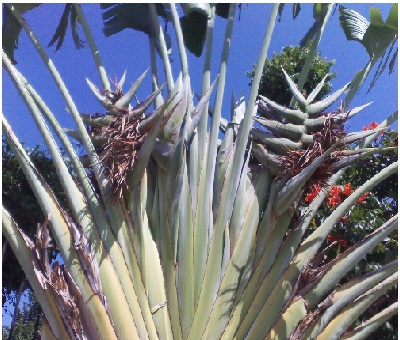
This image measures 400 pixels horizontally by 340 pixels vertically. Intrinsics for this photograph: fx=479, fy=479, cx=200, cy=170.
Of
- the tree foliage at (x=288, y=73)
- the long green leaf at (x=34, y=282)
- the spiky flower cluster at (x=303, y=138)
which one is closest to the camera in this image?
the long green leaf at (x=34, y=282)

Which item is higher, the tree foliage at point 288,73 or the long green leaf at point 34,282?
the tree foliage at point 288,73

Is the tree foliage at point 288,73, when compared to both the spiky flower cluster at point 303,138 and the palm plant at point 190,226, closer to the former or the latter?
the spiky flower cluster at point 303,138

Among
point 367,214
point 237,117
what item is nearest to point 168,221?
point 237,117

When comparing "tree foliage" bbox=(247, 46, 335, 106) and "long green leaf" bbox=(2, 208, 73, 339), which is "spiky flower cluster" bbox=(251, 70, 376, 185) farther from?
"tree foliage" bbox=(247, 46, 335, 106)

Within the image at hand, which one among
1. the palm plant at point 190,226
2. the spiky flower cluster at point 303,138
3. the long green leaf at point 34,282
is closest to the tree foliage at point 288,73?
the spiky flower cluster at point 303,138

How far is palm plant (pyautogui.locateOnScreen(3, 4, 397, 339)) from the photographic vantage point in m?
1.67

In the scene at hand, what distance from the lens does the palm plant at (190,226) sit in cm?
167

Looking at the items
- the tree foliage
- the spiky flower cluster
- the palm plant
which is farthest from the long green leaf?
the tree foliage

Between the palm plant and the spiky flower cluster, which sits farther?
the spiky flower cluster

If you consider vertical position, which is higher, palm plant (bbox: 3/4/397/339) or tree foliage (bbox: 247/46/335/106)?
tree foliage (bbox: 247/46/335/106)

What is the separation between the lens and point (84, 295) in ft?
5.29

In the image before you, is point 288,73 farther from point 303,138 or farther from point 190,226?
point 190,226

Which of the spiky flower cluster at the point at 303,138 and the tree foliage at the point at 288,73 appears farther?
the tree foliage at the point at 288,73

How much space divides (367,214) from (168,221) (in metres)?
1.92
